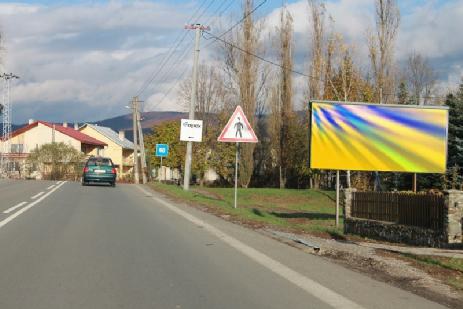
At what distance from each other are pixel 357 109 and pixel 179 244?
30.4 ft

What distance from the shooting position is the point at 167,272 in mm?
8180

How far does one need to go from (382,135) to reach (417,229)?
11.4 feet

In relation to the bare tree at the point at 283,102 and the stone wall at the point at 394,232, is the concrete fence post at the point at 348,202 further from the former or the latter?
the bare tree at the point at 283,102

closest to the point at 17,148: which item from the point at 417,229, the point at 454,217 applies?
the point at 417,229

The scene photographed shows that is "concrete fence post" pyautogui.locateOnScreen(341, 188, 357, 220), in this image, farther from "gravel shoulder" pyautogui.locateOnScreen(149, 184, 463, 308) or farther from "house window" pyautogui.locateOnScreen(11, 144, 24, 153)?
"house window" pyautogui.locateOnScreen(11, 144, 24, 153)

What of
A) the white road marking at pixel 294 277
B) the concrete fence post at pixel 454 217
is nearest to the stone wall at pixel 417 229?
the concrete fence post at pixel 454 217

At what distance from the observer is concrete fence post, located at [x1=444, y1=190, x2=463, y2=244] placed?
1450 cm

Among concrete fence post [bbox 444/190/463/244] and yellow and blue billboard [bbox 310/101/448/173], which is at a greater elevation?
yellow and blue billboard [bbox 310/101/448/173]

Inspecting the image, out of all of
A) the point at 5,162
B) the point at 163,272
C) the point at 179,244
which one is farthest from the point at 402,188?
the point at 5,162

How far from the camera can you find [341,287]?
7.38 meters

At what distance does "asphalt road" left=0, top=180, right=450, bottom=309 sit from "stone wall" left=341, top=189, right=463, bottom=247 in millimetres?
4823

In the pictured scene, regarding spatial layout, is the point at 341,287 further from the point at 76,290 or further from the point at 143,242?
the point at 143,242

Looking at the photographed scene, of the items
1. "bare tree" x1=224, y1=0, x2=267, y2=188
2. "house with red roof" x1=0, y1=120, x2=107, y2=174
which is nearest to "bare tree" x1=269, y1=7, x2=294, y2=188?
"bare tree" x1=224, y1=0, x2=267, y2=188

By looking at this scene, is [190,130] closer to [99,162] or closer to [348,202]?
[99,162]
